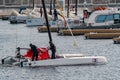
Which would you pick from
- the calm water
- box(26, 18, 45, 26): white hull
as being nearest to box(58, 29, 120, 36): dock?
the calm water

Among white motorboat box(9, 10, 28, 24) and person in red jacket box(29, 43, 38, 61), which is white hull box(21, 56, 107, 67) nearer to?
person in red jacket box(29, 43, 38, 61)

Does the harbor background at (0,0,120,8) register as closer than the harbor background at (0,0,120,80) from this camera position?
No

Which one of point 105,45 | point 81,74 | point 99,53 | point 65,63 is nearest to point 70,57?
point 65,63

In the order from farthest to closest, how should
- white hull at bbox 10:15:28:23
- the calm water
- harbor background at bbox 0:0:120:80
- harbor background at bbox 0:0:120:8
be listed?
harbor background at bbox 0:0:120:8 → white hull at bbox 10:15:28:23 → harbor background at bbox 0:0:120:80 → the calm water

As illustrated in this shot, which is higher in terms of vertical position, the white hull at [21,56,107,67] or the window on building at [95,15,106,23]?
the window on building at [95,15,106,23]

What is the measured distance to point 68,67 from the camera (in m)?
47.2

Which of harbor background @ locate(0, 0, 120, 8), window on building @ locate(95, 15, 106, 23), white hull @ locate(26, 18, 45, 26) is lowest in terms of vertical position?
white hull @ locate(26, 18, 45, 26)

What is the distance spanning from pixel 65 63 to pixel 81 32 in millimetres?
29624

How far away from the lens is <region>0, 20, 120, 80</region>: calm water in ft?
142

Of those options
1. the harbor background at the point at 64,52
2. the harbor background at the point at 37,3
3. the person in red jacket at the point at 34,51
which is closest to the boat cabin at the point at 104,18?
the harbor background at the point at 64,52

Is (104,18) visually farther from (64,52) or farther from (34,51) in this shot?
(34,51)

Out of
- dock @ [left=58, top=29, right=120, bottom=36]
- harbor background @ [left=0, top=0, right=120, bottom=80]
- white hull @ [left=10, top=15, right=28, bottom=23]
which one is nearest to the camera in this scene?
harbor background @ [left=0, top=0, right=120, bottom=80]

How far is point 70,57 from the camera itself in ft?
160

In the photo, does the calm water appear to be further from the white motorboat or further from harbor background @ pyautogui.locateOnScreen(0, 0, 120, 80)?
the white motorboat
